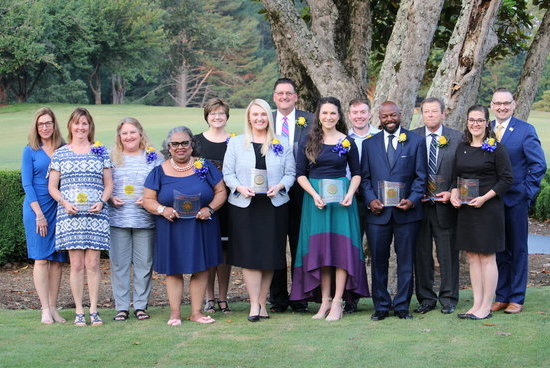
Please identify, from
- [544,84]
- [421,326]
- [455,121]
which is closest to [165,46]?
[544,84]

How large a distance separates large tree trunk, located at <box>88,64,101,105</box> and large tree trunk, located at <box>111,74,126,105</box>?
186 centimetres

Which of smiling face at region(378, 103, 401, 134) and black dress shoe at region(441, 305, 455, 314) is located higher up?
smiling face at region(378, 103, 401, 134)

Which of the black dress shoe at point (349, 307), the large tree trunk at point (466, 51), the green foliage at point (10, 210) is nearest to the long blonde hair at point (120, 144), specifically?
the black dress shoe at point (349, 307)

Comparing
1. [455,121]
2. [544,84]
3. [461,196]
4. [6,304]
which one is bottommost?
[6,304]

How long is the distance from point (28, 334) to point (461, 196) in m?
4.04

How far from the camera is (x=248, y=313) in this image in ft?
27.1

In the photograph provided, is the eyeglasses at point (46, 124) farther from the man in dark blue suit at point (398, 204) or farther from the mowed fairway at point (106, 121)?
the mowed fairway at point (106, 121)

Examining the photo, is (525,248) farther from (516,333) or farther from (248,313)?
(248,313)

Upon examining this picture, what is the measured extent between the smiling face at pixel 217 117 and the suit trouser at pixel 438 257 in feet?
7.06

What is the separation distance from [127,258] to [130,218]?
1.36 ft

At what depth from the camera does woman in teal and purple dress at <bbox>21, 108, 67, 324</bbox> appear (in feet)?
25.0

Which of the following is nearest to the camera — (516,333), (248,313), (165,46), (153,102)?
(516,333)

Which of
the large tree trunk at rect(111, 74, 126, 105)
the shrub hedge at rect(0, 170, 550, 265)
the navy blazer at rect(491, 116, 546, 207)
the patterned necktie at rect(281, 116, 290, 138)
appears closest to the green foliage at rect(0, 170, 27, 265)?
the shrub hedge at rect(0, 170, 550, 265)

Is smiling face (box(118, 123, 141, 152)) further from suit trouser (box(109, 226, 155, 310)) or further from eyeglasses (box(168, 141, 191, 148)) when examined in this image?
suit trouser (box(109, 226, 155, 310))
